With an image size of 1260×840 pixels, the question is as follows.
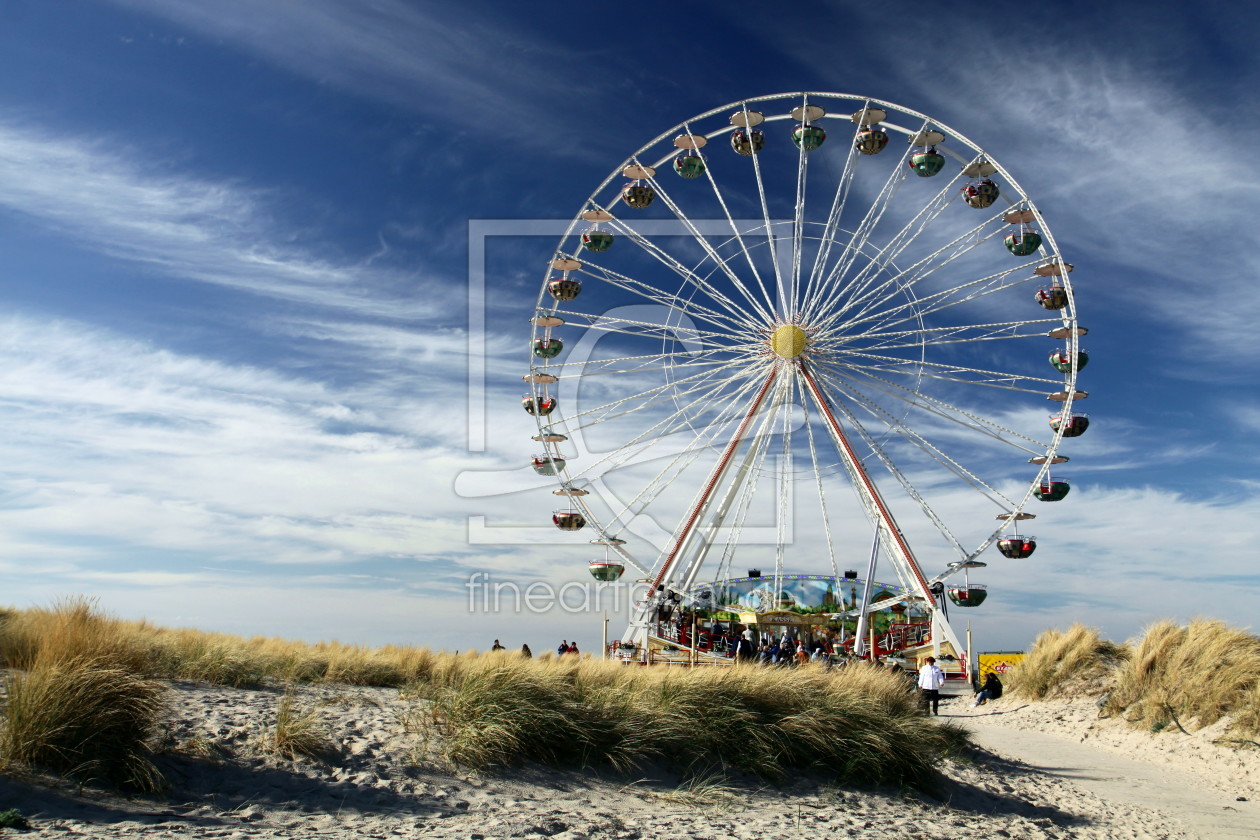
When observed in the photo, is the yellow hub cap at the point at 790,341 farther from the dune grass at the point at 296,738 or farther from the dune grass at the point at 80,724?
the dune grass at the point at 80,724

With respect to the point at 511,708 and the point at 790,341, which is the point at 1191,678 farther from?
the point at 511,708

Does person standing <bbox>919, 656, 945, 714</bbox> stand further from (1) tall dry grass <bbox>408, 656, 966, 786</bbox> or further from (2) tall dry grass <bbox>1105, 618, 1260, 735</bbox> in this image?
(1) tall dry grass <bbox>408, 656, 966, 786</bbox>

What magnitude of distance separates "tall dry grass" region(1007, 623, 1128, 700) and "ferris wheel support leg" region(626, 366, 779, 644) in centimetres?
868

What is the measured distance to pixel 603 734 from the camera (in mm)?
8531

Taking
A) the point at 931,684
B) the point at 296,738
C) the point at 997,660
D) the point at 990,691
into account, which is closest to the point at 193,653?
the point at 296,738

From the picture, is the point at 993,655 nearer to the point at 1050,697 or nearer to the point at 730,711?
the point at 1050,697

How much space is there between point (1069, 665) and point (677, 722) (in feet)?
45.2

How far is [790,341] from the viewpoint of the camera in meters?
21.4

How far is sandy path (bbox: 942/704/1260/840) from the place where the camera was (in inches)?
396

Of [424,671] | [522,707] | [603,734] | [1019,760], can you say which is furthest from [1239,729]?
[424,671]

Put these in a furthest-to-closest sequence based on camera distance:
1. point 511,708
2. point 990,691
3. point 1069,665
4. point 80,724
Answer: point 990,691 → point 1069,665 → point 511,708 → point 80,724

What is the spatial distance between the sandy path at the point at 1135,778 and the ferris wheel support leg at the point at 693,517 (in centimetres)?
877

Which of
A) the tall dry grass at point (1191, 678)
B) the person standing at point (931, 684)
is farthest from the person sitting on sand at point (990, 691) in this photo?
the person standing at point (931, 684)

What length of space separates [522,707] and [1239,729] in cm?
1142
